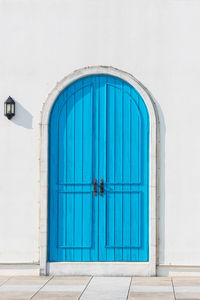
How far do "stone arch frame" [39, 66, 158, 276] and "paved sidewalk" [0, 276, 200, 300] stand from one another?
0.54ft

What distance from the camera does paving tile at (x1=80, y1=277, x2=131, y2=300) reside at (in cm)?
801

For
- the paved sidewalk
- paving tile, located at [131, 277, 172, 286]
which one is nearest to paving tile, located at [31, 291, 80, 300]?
the paved sidewalk

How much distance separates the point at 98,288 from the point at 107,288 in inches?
4.5

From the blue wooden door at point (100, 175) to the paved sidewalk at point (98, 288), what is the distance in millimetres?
474

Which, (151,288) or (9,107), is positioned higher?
(9,107)

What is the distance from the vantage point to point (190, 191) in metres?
9.55

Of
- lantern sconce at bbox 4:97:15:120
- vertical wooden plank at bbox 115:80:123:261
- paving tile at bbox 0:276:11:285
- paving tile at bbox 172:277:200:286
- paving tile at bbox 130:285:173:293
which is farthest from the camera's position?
lantern sconce at bbox 4:97:15:120

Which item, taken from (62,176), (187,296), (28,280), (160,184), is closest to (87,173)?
(62,176)

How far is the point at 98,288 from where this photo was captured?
28.1 feet

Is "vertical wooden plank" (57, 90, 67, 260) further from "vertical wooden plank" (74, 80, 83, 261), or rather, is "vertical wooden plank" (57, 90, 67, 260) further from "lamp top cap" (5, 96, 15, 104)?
"lamp top cap" (5, 96, 15, 104)

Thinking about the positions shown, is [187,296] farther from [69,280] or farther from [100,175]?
[100,175]

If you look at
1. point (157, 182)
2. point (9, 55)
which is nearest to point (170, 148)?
point (157, 182)

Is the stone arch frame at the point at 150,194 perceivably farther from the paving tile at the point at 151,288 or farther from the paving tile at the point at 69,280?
the paving tile at the point at 151,288

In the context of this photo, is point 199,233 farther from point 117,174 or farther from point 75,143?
point 75,143
